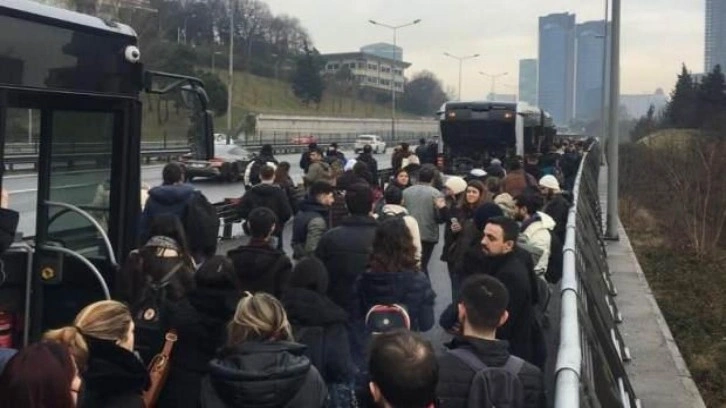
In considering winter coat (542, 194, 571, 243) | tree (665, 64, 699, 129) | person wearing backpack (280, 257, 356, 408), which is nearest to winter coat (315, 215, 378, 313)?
person wearing backpack (280, 257, 356, 408)

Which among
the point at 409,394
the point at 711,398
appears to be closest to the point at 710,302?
the point at 711,398

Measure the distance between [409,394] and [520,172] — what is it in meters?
8.12

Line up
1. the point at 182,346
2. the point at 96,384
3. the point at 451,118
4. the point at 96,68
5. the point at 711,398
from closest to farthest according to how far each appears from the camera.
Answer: the point at 96,384 → the point at 182,346 → the point at 96,68 → the point at 711,398 → the point at 451,118

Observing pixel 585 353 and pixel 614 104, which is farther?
pixel 614 104

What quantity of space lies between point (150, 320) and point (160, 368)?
1.01ft

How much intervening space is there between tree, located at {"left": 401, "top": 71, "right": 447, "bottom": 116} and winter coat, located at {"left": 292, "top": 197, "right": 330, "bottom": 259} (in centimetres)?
12384

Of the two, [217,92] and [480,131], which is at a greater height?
[217,92]

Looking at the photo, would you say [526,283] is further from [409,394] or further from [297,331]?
[409,394]

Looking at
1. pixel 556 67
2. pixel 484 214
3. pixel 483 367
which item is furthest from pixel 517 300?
pixel 556 67

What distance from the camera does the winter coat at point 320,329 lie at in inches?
185

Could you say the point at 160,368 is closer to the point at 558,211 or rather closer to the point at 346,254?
the point at 346,254

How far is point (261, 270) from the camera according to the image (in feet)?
17.4

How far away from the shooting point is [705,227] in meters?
21.8

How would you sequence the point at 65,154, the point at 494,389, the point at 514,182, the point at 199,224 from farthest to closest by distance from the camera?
the point at 514,182, the point at 199,224, the point at 65,154, the point at 494,389
